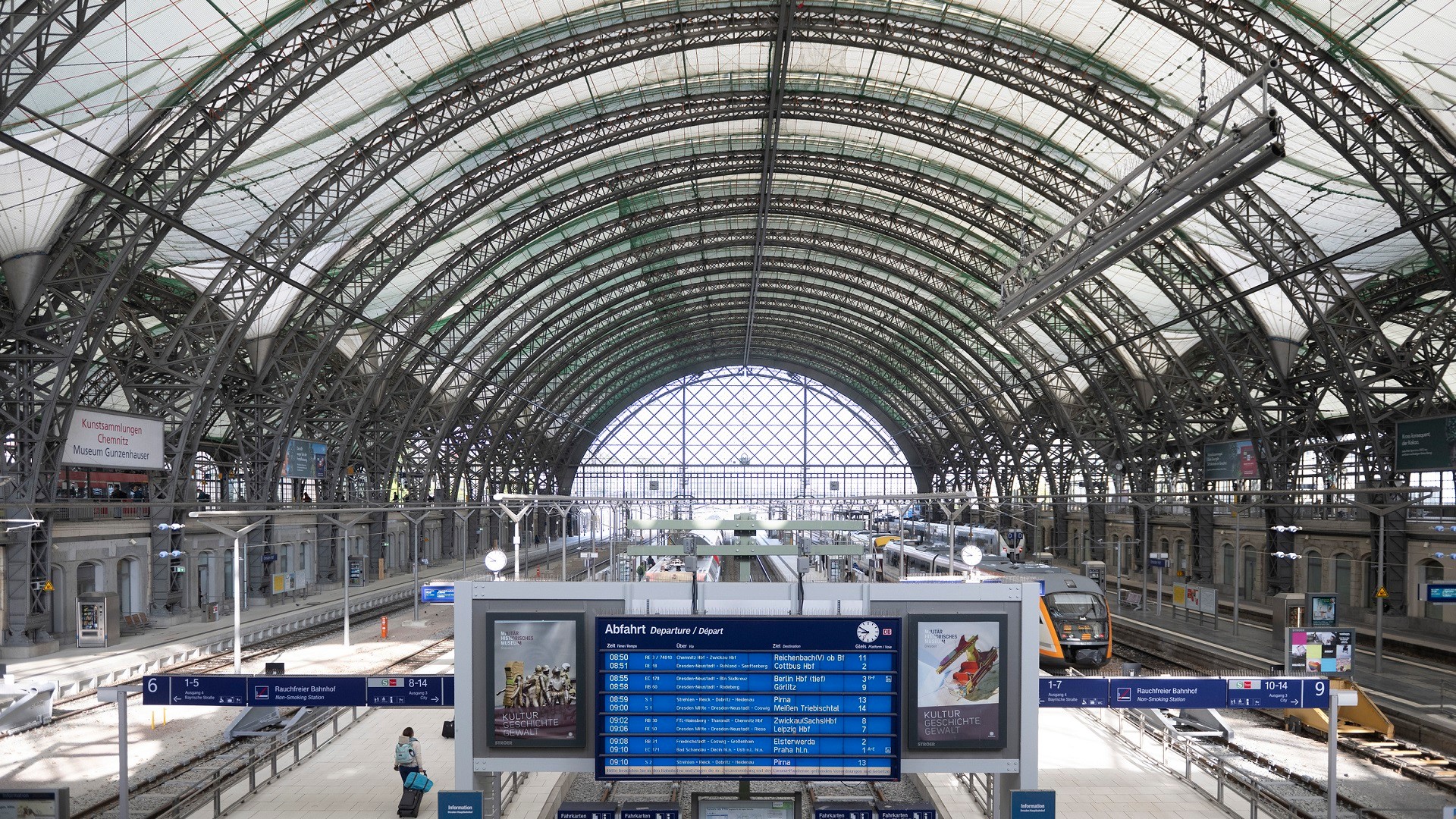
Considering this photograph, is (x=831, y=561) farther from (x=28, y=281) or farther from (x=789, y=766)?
(x=28, y=281)

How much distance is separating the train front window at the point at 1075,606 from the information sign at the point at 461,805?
23.4m

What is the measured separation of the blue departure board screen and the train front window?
817 inches

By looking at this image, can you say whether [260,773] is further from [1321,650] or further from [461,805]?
[1321,650]

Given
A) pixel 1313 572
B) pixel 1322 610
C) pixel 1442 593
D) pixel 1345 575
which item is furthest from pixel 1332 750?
pixel 1313 572

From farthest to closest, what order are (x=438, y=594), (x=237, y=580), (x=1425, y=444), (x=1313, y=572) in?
(x=1313, y=572), (x=1425, y=444), (x=438, y=594), (x=237, y=580)

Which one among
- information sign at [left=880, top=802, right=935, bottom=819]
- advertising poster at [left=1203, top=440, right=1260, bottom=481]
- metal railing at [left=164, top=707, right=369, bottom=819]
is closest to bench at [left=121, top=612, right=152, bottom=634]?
metal railing at [left=164, top=707, right=369, bottom=819]

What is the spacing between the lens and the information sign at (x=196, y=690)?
55.3 feet

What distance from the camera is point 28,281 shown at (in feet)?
95.9

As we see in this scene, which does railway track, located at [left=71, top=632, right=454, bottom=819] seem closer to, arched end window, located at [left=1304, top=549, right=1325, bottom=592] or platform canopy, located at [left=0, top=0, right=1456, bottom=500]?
platform canopy, located at [left=0, top=0, right=1456, bottom=500]

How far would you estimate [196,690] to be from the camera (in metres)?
17.1

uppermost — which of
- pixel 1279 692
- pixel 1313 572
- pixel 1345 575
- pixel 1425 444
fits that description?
pixel 1425 444

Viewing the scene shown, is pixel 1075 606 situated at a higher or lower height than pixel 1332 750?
lower

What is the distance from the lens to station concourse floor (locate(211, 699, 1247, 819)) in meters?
17.5

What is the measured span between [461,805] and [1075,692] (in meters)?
10.9
